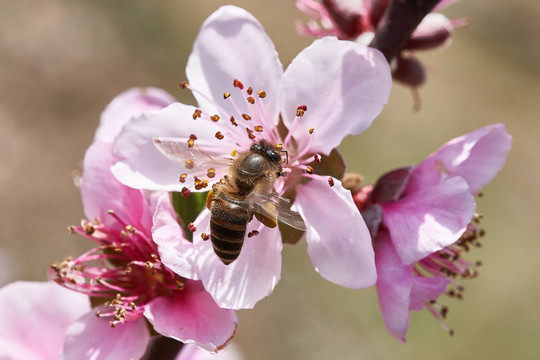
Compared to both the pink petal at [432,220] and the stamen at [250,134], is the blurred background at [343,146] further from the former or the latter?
the pink petal at [432,220]

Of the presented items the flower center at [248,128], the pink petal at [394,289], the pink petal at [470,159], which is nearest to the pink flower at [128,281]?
the flower center at [248,128]

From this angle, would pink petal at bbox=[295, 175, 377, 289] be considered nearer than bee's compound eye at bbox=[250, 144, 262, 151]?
Yes

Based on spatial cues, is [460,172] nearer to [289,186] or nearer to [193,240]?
[289,186]

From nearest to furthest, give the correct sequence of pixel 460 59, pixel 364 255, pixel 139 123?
pixel 364 255, pixel 139 123, pixel 460 59

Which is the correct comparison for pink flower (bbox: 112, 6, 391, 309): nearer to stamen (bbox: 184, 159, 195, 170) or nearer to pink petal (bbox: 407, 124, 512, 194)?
stamen (bbox: 184, 159, 195, 170)

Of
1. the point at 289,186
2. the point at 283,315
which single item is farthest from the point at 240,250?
the point at 283,315

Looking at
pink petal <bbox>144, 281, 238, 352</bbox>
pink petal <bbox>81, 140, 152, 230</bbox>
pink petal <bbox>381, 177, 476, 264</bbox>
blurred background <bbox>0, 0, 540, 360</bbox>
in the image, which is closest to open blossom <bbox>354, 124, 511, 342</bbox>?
pink petal <bbox>381, 177, 476, 264</bbox>
